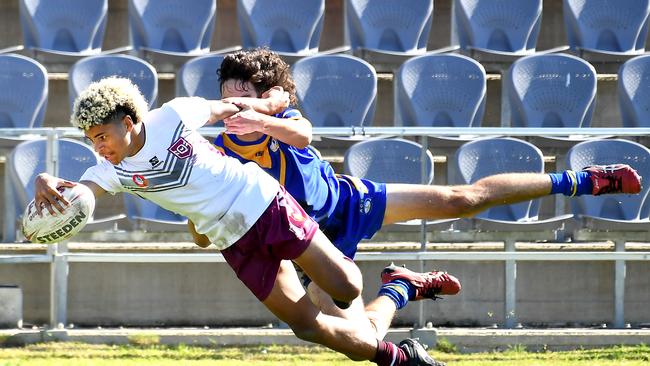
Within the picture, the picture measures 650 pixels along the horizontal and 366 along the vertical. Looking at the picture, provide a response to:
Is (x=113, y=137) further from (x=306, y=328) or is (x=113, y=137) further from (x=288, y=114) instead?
(x=306, y=328)

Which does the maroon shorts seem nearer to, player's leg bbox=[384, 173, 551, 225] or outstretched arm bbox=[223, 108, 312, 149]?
outstretched arm bbox=[223, 108, 312, 149]

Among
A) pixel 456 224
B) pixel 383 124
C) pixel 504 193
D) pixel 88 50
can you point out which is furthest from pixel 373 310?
pixel 88 50

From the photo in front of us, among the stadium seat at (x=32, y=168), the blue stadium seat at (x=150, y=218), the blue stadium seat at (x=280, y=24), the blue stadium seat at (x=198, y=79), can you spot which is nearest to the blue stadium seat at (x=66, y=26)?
the blue stadium seat at (x=198, y=79)

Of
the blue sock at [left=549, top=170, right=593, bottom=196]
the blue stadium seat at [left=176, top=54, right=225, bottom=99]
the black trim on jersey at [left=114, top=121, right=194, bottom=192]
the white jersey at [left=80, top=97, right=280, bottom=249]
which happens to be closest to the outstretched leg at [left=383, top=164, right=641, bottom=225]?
the blue sock at [left=549, top=170, right=593, bottom=196]

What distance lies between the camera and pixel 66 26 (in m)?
10.0

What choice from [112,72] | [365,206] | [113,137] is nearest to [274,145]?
[365,206]

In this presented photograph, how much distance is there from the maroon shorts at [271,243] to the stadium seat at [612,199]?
3738mm

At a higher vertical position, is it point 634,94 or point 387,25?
point 387,25

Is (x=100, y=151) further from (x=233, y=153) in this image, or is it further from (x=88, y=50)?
(x=88, y=50)

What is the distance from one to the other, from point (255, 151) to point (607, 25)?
18.8ft

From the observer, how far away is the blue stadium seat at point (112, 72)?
9.03 meters

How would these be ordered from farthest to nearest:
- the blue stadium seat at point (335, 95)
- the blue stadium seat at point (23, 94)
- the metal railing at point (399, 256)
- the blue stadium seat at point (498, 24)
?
the blue stadium seat at point (498, 24) < the blue stadium seat at point (335, 95) < the blue stadium seat at point (23, 94) < the metal railing at point (399, 256)

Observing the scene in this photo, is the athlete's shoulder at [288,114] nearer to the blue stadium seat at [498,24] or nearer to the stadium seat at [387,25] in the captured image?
the stadium seat at [387,25]

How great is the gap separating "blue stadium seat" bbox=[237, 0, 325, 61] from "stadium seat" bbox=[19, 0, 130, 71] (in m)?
1.16
